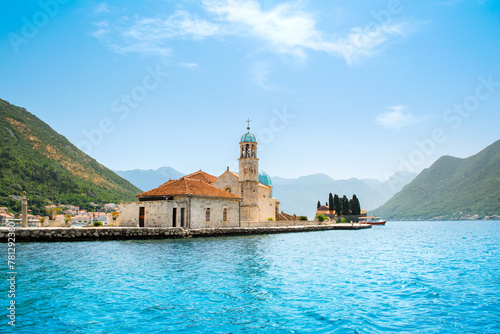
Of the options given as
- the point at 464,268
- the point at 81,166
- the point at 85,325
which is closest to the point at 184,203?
the point at 464,268

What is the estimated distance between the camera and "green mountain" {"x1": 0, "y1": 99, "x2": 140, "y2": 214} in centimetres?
6144

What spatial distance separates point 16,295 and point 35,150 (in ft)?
224

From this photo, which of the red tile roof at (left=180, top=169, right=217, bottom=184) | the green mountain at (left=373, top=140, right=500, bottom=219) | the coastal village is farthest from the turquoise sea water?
the green mountain at (left=373, top=140, right=500, bottom=219)

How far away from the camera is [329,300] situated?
11336 millimetres

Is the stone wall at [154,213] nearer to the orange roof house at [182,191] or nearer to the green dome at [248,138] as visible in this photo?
the orange roof house at [182,191]

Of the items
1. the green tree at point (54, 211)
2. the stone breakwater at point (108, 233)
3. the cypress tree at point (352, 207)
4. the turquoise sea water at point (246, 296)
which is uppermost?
the cypress tree at point (352, 207)

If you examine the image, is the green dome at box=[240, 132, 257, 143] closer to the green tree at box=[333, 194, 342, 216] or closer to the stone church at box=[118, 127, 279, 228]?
the stone church at box=[118, 127, 279, 228]

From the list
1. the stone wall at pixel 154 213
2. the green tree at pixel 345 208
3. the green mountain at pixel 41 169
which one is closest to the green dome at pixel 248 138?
the stone wall at pixel 154 213

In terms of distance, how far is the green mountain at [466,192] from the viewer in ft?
497

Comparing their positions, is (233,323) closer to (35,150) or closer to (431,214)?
(35,150)

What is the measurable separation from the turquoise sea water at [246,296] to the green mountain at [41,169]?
4922 cm

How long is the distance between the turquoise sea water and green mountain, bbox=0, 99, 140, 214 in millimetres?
49217

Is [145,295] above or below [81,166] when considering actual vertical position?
below

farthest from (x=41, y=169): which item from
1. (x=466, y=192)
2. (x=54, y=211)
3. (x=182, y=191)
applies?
(x=466, y=192)
